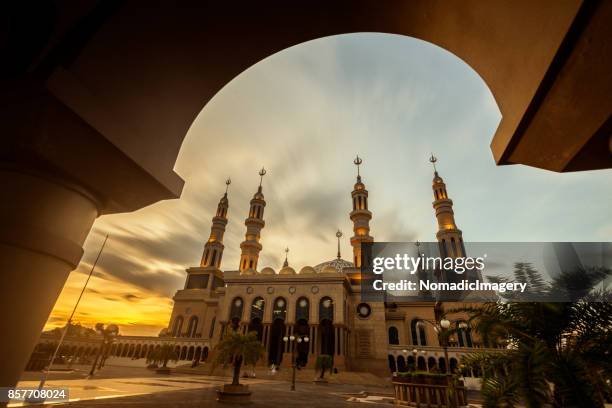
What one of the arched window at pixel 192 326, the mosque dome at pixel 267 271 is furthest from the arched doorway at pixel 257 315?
the arched window at pixel 192 326

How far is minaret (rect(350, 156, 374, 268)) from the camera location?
43844mm

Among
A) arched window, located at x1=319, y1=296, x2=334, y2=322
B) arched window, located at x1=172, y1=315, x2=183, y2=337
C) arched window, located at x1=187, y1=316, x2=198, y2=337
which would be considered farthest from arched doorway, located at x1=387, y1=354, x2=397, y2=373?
arched window, located at x1=172, y1=315, x2=183, y2=337

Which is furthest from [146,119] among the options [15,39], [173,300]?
[173,300]

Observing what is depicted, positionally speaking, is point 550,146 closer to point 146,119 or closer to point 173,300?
point 146,119

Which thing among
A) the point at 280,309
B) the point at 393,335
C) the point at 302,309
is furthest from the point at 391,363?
the point at 280,309

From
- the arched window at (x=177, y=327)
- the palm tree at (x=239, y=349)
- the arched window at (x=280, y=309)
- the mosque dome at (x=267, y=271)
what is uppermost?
the mosque dome at (x=267, y=271)

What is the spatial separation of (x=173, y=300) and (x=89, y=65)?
1960 inches

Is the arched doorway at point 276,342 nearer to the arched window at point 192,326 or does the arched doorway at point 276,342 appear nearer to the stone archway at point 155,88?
the arched window at point 192,326

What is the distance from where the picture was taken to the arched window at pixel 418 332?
121 ft

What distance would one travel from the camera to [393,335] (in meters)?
37.3

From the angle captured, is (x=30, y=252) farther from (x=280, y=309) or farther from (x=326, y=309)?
(x=280, y=309)

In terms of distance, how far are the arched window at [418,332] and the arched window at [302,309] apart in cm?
1430

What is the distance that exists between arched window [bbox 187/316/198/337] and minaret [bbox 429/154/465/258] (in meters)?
36.6

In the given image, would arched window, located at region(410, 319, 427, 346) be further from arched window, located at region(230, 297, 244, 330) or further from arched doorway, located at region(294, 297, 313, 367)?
arched window, located at region(230, 297, 244, 330)
